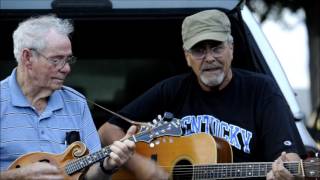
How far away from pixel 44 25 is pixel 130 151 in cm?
79

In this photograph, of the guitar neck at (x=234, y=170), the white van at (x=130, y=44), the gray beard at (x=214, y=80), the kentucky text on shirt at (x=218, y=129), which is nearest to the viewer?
the guitar neck at (x=234, y=170)

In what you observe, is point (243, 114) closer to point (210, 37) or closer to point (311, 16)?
point (210, 37)

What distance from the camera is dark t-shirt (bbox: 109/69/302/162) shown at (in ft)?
13.5

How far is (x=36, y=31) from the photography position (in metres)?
4.05

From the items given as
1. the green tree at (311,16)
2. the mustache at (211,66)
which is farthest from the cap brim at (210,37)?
the green tree at (311,16)

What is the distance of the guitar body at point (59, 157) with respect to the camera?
3.80 meters

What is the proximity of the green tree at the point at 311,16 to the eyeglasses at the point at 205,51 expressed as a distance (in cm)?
721

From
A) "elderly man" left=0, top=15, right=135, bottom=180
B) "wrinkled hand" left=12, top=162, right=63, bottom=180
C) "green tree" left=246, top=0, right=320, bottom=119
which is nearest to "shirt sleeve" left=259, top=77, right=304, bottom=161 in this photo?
"elderly man" left=0, top=15, right=135, bottom=180

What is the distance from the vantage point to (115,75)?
223 inches

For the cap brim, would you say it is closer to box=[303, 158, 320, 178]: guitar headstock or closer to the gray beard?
the gray beard

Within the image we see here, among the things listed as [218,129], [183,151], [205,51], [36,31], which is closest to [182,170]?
[183,151]

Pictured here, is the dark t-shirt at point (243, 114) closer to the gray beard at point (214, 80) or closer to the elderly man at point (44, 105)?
the gray beard at point (214, 80)

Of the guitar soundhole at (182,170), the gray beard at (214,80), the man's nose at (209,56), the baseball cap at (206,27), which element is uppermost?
the baseball cap at (206,27)

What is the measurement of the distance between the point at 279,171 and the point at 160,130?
0.64 m
